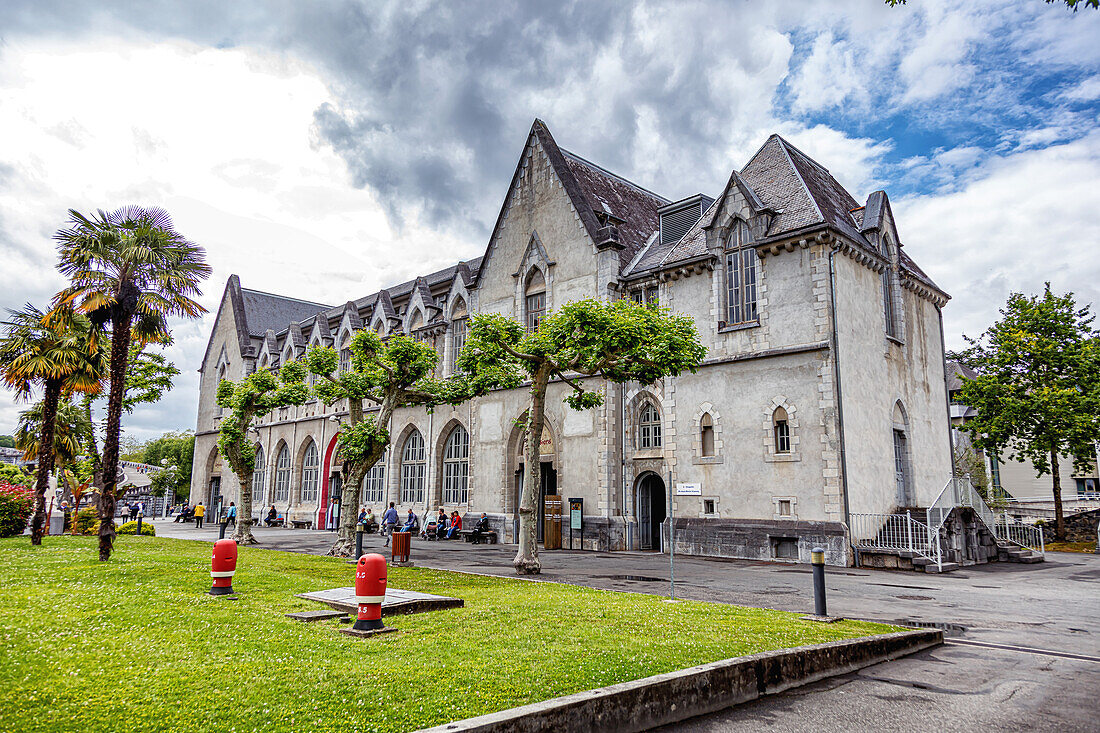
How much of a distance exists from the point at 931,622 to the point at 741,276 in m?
15.6

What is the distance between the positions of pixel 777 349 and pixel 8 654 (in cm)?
2175

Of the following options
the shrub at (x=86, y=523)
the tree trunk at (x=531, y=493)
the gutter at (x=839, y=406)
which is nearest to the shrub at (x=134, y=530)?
the shrub at (x=86, y=523)

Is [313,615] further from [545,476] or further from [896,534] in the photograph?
[545,476]

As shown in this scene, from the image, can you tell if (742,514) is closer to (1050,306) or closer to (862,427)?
(862,427)

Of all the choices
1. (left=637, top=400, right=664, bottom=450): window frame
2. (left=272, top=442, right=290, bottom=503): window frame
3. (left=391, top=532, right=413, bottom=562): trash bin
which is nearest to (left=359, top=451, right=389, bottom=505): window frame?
(left=272, top=442, right=290, bottom=503): window frame

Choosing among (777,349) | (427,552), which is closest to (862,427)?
(777,349)

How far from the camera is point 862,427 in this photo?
2341 centimetres

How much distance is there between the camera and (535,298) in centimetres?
3241

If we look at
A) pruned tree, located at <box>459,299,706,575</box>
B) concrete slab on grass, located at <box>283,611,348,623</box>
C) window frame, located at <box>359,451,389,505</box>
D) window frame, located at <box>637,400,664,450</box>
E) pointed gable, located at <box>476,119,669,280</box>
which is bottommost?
concrete slab on grass, located at <box>283,611,348,623</box>

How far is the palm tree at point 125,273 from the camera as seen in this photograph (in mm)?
16391

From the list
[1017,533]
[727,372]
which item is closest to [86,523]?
[727,372]

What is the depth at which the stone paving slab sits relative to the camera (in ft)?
32.7

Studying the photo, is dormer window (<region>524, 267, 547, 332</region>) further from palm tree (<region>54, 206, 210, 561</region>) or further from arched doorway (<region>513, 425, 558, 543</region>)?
palm tree (<region>54, 206, 210, 561</region>)

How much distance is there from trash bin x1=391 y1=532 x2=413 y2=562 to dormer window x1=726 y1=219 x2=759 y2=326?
13849 millimetres
